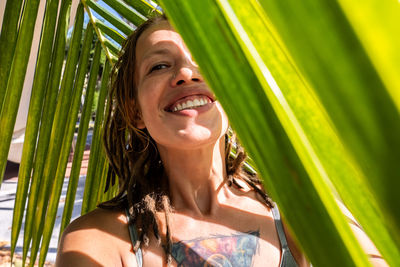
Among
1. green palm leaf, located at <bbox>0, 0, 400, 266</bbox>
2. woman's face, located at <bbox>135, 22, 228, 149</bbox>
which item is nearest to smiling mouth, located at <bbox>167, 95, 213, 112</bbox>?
woman's face, located at <bbox>135, 22, 228, 149</bbox>

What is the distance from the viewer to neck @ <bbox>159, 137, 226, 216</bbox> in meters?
1.19

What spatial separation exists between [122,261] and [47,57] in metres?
0.51

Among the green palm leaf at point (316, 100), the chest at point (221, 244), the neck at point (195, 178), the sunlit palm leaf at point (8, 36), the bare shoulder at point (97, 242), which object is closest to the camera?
the green palm leaf at point (316, 100)

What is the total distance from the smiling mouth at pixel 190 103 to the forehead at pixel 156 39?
0.18 m

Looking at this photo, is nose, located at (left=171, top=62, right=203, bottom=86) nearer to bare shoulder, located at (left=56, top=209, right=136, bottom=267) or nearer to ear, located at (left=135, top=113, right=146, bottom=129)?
ear, located at (left=135, top=113, right=146, bottom=129)

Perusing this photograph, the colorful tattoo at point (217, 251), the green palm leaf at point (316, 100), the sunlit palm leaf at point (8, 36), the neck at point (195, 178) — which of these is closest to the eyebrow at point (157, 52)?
the neck at point (195, 178)

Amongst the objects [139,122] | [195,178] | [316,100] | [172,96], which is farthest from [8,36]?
[316,100]

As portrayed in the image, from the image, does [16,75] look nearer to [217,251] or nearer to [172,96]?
[172,96]

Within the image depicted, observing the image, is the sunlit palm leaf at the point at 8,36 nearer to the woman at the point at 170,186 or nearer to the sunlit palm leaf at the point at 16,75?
the sunlit palm leaf at the point at 16,75

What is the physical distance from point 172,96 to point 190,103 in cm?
6

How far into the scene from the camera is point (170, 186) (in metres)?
1.24

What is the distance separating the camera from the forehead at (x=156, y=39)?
115 cm

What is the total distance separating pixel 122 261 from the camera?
100 cm

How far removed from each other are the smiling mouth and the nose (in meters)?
0.06
